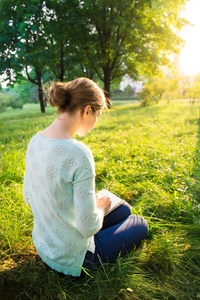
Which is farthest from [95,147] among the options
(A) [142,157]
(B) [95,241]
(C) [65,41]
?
(C) [65,41]

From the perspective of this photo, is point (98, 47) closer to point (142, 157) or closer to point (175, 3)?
point (175, 3)

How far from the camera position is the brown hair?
117 centimetres

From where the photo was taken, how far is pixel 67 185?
1.16m

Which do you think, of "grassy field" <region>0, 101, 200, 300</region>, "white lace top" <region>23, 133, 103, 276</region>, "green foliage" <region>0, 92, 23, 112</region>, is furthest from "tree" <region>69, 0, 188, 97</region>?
"white lace top" <region>23, 133, 103, 276</region>

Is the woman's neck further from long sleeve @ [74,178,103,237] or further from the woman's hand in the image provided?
the woman's hand

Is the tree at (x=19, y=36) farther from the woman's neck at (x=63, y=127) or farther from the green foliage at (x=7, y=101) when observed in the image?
the woman's neck at (x=63, y=127)

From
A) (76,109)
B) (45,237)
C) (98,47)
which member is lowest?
(45,237)

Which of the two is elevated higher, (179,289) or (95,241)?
(95,241)

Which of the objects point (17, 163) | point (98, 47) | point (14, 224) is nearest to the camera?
point (14, 224)

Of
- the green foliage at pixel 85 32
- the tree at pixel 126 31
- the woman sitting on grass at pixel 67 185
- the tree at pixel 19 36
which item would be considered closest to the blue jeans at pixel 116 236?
the woman sitting on grass at pixel 67 185

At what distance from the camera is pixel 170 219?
221cm

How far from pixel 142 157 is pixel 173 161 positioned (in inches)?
22.2

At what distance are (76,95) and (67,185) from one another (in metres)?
0.51

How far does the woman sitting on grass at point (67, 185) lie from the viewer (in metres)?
1.09
